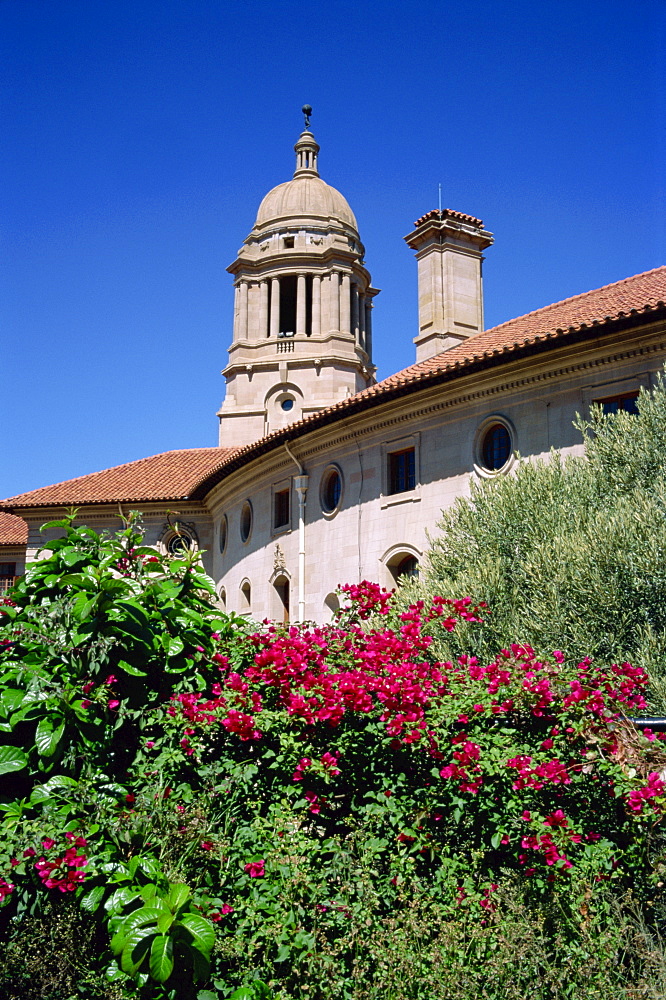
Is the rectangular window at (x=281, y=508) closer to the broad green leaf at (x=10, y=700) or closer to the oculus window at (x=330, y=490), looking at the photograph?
the oculus window at (x=330, y=490)

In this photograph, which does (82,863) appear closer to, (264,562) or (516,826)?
(516,826)

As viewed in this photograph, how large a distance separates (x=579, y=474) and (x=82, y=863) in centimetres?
1002

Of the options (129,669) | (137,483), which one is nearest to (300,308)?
(137,483)

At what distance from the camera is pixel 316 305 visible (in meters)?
44.6

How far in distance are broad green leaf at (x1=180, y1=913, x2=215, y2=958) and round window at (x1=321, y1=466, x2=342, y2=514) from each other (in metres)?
18.2

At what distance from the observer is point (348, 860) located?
18.6 ft

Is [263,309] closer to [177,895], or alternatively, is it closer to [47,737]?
[47,737]

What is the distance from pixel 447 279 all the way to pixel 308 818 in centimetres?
2222

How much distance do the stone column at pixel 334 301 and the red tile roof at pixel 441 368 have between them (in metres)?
11.0

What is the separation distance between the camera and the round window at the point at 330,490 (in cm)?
2350

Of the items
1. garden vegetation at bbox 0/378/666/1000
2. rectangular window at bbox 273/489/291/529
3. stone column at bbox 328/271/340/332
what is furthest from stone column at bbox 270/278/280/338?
garden vegetation at bbox 0/378/666/1000

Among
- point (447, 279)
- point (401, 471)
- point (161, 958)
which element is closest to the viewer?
point (161, 958)

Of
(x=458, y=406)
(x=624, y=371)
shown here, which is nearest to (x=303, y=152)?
(x=458, y=406)

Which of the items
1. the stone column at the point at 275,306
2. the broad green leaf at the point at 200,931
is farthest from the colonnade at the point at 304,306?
the broad green leaf at the point at 200,931
